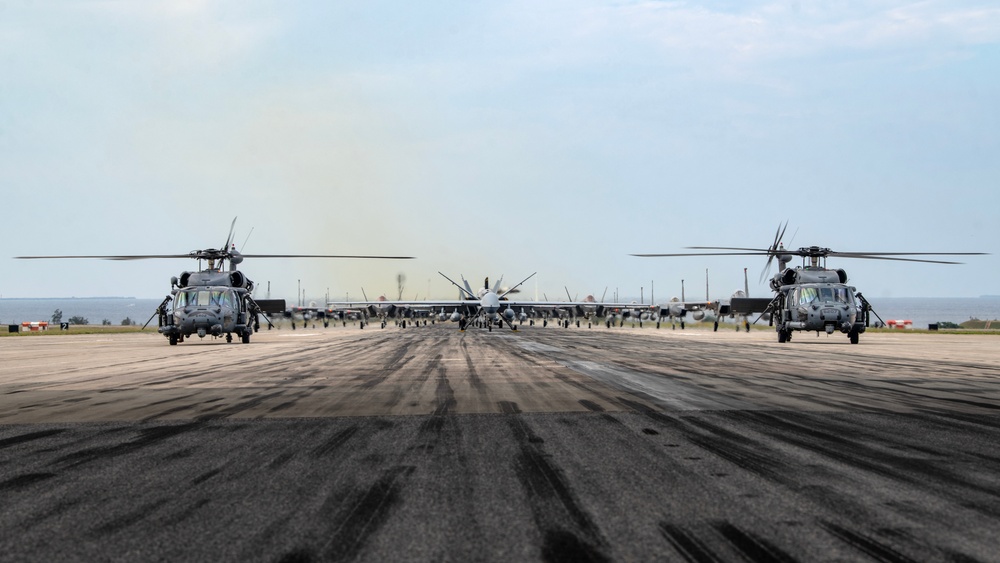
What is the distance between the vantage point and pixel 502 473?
295 inches

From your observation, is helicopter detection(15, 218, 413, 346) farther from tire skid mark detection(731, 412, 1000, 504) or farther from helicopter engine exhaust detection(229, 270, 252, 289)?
tire skid mark detection(731, 412, 1000, 504)

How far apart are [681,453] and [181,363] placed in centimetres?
2113

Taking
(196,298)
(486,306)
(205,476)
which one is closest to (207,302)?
(196,298)

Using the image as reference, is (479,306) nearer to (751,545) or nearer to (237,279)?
(237,279)

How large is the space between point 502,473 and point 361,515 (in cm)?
194

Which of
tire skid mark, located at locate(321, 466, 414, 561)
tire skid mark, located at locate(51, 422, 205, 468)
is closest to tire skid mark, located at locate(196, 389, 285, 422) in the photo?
tire skid mark, located at locate(51, 422, 205, 468)

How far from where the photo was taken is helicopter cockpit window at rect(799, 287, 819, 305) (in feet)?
122

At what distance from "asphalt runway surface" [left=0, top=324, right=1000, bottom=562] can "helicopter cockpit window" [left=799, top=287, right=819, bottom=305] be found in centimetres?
2174

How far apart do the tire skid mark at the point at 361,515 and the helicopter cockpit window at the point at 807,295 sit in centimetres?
3419

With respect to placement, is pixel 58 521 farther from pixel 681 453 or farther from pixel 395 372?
pixel 395 372

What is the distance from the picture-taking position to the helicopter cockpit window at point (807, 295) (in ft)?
122

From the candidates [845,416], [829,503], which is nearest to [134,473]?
[829,503]

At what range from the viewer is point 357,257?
34.6m

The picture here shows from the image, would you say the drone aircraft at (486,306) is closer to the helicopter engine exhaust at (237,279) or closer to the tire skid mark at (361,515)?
the helicopter engine exhaust at (237,279)
